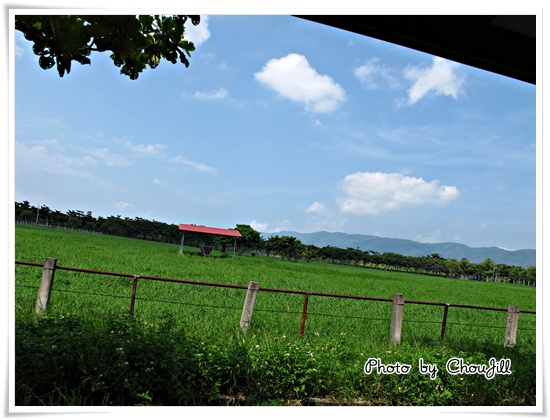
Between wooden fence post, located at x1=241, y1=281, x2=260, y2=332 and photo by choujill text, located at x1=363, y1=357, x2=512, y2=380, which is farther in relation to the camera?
wooden fence post, located at x1=241, y1=281, x2=260, y2=332

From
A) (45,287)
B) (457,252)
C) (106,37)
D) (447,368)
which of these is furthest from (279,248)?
(457,252)

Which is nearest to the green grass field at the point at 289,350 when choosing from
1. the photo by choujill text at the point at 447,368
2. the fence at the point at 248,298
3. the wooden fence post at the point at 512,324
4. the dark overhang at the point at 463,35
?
the photo by choujill text at the point at 447,368

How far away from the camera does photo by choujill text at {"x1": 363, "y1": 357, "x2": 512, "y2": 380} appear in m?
3.04

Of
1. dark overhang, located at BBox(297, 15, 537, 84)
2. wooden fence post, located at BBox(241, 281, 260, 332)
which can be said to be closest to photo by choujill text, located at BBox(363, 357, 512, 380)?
wooden fence post, located at BBox(241, 281, 260, 332)

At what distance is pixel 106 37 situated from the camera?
176 centimetres

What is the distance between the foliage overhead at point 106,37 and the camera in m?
1.63

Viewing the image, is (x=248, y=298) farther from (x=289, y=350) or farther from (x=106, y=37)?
(x=106, y=37)

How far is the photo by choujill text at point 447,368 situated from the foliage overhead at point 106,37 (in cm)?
247

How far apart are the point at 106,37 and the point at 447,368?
309 cm

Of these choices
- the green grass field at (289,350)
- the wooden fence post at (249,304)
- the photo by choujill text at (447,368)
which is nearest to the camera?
the green grass field at (289,350)

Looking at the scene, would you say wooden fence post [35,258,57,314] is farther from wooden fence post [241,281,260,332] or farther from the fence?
wooden fence post [241,281,260,332]

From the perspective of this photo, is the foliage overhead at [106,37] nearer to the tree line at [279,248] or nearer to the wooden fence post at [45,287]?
the wooden fence post at [45,287]

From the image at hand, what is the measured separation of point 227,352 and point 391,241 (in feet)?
401

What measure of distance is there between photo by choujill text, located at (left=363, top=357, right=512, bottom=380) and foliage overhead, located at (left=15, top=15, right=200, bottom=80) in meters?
2.47
